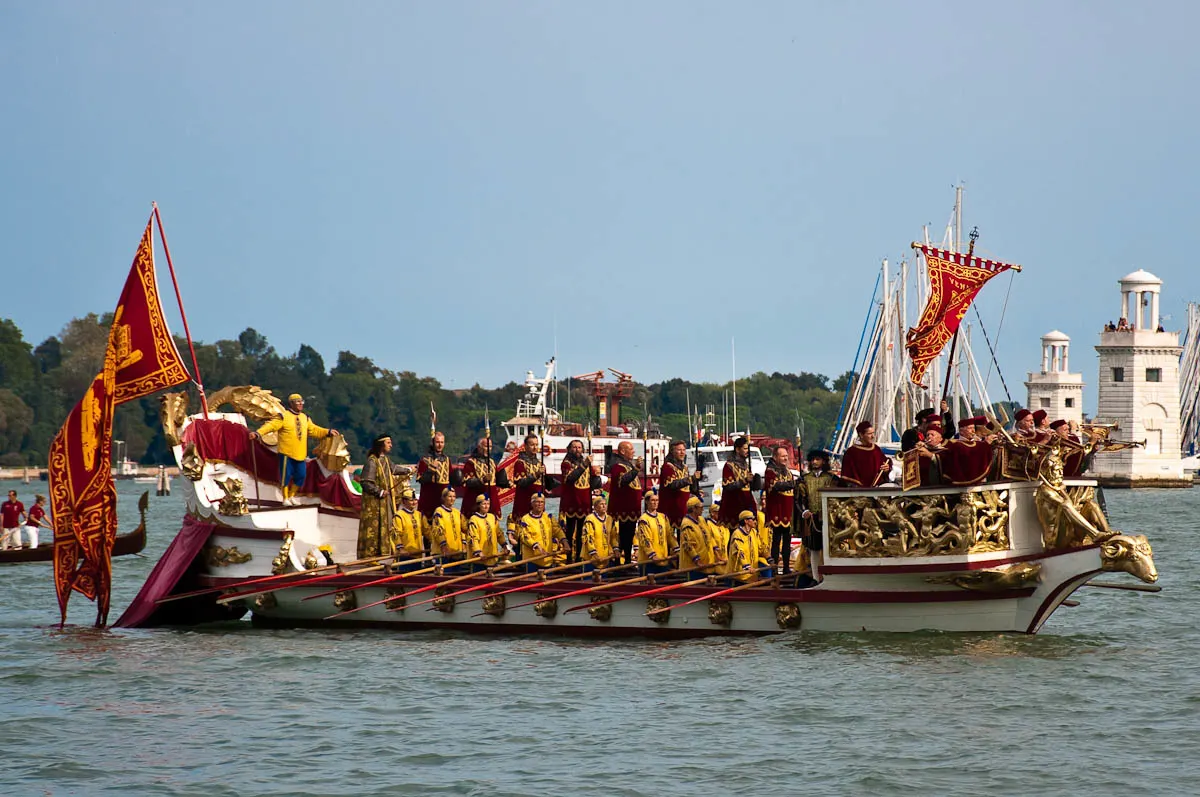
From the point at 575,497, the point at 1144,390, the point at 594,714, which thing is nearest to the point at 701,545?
the point at 575,497

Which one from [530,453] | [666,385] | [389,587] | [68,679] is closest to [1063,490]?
[530,453]

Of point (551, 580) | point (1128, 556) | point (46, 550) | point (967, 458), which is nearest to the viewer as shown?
point (1128, 556)

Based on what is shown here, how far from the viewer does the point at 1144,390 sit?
96875 millimetres

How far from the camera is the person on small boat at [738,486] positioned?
20.5 m

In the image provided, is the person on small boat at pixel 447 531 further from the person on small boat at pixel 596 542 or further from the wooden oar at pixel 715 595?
the wooden oar at pixel 715 595

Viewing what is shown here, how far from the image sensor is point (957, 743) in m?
15.4

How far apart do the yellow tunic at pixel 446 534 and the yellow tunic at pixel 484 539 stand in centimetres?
14

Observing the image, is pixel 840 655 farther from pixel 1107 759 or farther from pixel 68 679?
pixel 68 679

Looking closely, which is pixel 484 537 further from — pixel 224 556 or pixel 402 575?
pixel 224 556

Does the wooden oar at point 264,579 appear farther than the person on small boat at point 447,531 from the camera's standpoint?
No

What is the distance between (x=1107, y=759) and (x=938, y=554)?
3.63 m

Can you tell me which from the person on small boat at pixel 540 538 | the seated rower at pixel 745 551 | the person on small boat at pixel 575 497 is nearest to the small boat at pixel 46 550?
the person on small boat at pixel 575 497

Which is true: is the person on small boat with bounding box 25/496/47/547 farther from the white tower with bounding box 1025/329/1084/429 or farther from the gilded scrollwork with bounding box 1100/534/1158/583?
the white tower with bounding box 1025/329/1084/429

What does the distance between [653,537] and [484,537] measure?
2.17 metres
